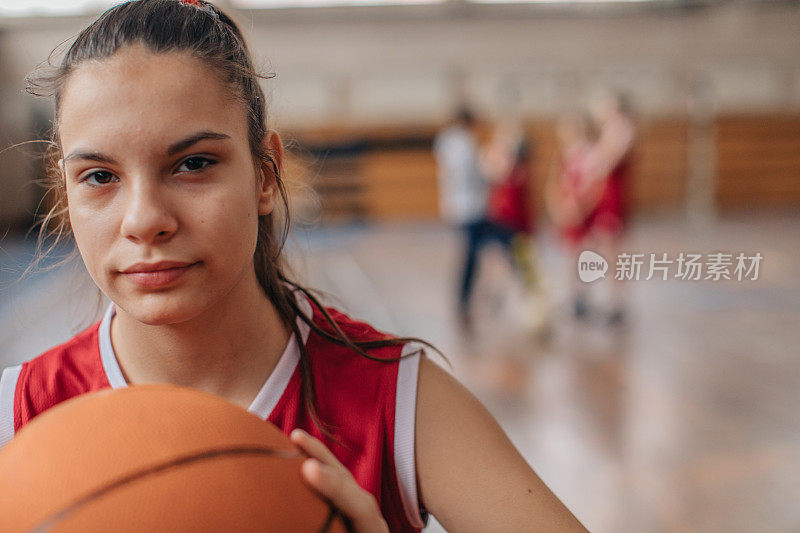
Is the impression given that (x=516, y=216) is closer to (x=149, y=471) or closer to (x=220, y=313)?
(x=220, y=313)

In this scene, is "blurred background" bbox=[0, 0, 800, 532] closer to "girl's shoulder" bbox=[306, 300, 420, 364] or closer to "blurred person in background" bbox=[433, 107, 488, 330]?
"blurred person in background" bbox=[433, 107, 488, 330]

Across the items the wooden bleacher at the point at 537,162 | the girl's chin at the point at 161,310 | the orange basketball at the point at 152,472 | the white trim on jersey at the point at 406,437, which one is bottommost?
the wooden bleacher at the point at 537,162

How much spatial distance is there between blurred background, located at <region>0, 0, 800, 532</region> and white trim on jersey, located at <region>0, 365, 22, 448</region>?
246cm

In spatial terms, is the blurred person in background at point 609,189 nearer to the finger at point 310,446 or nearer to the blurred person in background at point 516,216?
the blurred person in background at point 516,216

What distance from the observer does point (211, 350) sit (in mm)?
861

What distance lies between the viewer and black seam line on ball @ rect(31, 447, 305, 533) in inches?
22.5

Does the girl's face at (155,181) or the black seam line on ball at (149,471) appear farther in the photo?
the girl's face at (155,181)

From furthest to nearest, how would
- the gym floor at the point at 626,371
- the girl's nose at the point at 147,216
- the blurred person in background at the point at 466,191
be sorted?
the blurred person in background at the point at 466,191 < the gym floor at the point at 626,371 < the girl's nose at the point at 147,216

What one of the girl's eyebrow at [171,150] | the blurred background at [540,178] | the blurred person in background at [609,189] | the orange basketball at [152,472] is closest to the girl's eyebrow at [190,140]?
the girl's eyebrow at [171,150]

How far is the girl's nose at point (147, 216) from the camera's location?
703 millimetres

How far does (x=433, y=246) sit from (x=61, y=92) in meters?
7.71

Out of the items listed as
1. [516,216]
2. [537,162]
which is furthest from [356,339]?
[537,162]

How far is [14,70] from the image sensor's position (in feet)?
32.8

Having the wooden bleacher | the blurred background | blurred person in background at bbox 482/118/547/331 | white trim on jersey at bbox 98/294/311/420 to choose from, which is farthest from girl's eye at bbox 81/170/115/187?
the wooden bleacher
